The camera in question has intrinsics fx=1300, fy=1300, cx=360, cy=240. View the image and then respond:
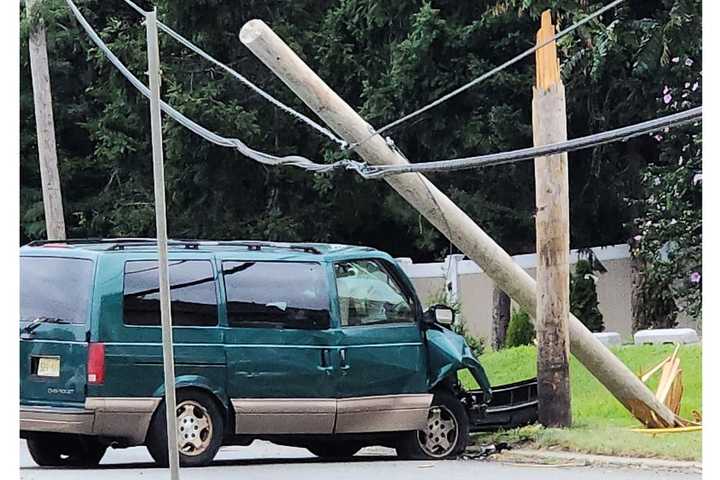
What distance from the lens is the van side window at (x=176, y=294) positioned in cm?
943

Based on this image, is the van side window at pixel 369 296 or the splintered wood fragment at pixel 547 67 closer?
the van side window at pixel 369 296

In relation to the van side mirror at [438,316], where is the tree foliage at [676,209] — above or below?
above

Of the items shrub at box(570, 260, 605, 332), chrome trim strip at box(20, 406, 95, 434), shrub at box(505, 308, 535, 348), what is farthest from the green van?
shrub at box(570, 260, 605, 332)

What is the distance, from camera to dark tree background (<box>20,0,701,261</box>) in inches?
661

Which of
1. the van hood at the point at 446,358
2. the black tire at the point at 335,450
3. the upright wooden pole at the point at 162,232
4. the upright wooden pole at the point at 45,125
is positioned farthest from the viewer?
the upright wooden pole at the point at 45,125

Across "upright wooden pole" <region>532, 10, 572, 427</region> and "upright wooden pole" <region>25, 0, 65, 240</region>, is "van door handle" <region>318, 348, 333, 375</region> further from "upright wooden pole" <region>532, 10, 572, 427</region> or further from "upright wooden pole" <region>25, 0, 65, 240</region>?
"upright wooden pole" <region>25, 0, 65, 240</region>

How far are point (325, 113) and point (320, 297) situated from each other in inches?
55.2

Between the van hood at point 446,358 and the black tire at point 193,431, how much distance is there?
175 cm

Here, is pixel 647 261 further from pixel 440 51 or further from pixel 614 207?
pixel 440 51

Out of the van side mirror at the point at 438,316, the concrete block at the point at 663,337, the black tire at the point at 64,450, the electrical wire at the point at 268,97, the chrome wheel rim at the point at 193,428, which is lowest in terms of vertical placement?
the black tire at the point at 64,450

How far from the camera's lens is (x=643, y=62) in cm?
1514

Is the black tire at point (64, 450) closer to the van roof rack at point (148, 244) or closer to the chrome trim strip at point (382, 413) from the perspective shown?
the van roof rack at point (148, 244)

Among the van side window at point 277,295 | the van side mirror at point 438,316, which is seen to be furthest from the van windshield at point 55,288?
the van side mirror at point 438,316

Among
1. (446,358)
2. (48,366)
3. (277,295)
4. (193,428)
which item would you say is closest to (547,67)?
(446,358)
